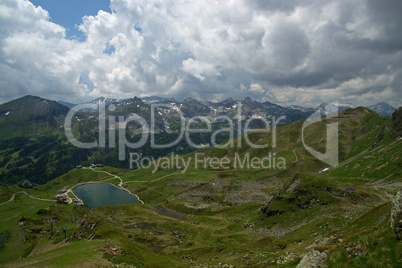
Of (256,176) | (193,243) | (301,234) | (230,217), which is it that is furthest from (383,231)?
(256,176)

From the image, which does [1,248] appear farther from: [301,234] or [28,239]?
[301,234]

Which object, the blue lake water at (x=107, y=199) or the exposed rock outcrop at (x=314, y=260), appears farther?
the blue lake water at (x=107, y=199)

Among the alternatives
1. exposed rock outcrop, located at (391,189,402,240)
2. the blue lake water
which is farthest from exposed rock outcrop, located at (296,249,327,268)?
the blue lake water

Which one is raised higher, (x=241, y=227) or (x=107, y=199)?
(x=241, y=227)

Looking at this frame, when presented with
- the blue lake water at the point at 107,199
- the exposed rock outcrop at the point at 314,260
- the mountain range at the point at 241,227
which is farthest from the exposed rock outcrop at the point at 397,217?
the blue lake water at the point at 107,199

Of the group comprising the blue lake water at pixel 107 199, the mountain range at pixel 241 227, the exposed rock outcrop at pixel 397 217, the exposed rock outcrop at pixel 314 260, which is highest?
the exposed rock outcrop at pixel 397 217

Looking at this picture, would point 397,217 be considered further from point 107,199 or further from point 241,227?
point 107,199

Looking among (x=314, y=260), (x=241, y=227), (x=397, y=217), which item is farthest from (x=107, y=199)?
(x=397, y=217)

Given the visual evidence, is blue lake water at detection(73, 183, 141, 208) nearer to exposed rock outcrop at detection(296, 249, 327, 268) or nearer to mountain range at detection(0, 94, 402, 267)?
mountain range at detection(0, 94, 402, 267)

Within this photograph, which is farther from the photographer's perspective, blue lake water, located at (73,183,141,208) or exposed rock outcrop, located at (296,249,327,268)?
blue lake water, located at (73,183,141,208)

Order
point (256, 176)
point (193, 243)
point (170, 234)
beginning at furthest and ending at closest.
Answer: point (256, 176)
point (170, 234)
point (193, 243)

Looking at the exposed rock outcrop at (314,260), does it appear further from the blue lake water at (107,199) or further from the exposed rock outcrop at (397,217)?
the blue lake water at (107,199)

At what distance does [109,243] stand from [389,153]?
180978 millimetres

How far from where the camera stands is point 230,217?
318ft
